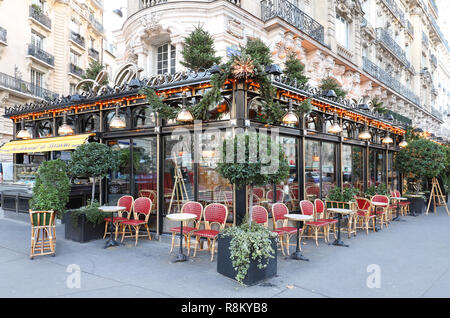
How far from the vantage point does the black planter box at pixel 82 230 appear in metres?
7.28

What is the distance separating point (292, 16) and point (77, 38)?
2307 cm

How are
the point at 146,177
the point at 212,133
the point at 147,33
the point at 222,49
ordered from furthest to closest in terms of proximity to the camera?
the point at 147,33 → the point at 222,49 → the point at 146,177 → the point at 212,133

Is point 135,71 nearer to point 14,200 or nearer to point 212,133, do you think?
point 212,133

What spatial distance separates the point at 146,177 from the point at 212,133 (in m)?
2.30

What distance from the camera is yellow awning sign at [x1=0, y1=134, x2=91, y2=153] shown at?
954cm

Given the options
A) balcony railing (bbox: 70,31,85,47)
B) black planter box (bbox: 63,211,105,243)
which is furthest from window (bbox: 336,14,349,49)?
balcony railing (bbox: 70,31,85,47)

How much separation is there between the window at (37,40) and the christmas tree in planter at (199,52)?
19999 millimetres

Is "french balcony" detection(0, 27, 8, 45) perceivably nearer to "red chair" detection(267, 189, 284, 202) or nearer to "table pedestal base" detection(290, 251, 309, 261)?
"red chair" detection(267, 189, 284, 202)

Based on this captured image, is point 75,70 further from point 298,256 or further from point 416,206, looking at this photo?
point 298,256

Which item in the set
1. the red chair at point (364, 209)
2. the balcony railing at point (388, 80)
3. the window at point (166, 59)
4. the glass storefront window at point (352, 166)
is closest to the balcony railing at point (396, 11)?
the balcony railing at point (388, 80)

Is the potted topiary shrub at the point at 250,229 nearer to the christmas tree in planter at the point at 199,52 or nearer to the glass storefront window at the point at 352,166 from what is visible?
the christmas tree in planter at the point at 199,52

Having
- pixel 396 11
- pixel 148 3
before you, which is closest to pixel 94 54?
pixel 148 3
